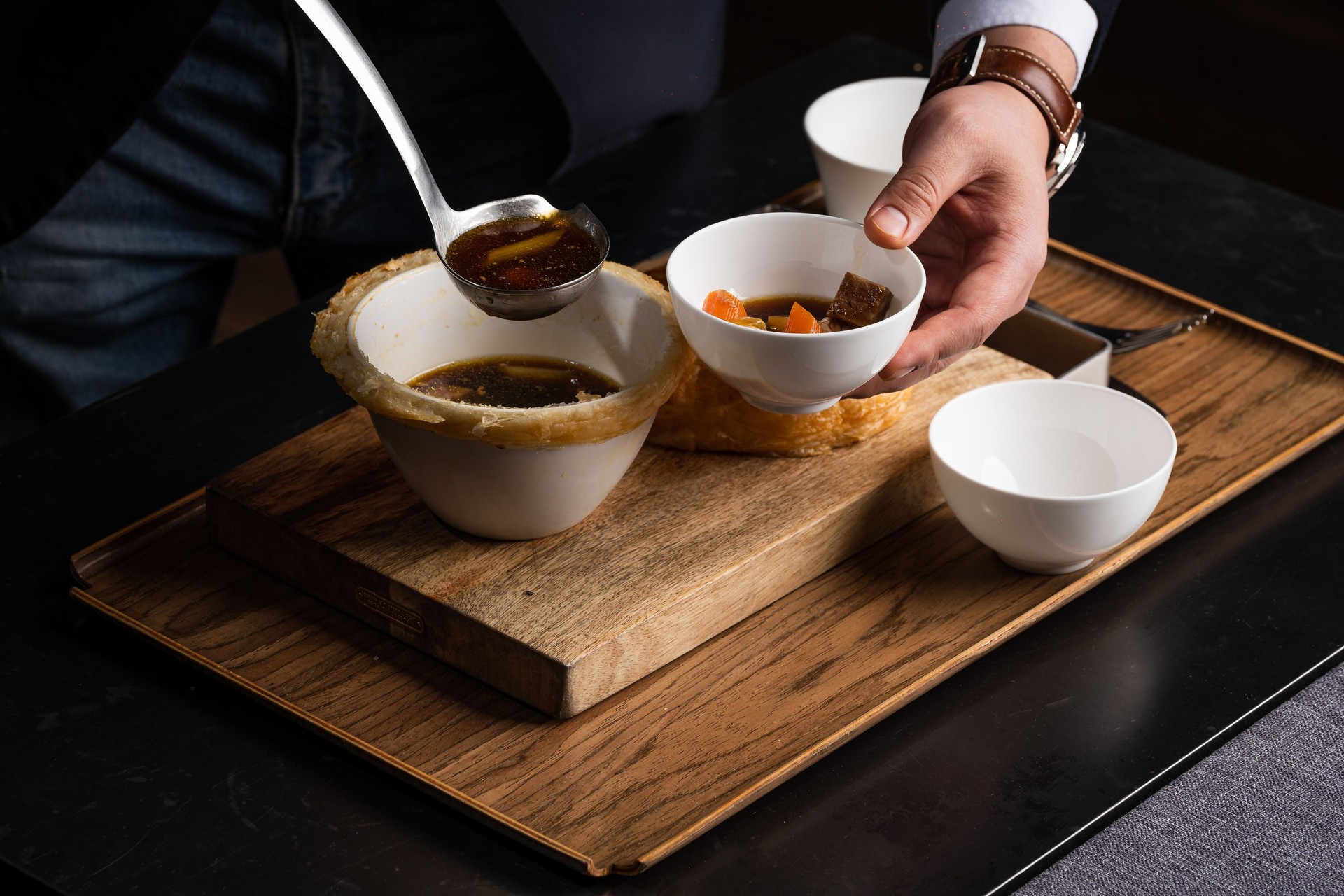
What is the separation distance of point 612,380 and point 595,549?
16 centimetres

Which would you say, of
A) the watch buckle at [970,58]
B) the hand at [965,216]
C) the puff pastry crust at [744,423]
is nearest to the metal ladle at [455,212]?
the puff pastry crust at [744,423]

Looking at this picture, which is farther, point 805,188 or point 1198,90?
point 1198,90

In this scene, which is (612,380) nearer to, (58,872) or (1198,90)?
(58,872)

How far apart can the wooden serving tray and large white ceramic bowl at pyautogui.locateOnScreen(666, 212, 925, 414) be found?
18 centimetres

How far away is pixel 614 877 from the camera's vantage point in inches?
37.2

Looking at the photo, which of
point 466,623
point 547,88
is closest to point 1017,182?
point 466,623

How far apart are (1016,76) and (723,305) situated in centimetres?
44

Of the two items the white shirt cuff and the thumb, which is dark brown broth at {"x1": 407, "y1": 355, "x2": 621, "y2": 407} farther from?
the white shirt cuff

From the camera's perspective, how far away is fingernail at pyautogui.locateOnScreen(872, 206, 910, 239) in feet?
3.73

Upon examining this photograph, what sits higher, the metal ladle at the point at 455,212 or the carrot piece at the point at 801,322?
the metal ladle at the point at 455,212

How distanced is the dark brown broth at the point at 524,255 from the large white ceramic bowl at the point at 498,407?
6 cm

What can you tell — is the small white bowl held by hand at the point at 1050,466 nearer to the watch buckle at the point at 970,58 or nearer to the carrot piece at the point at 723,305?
the carrot piece at the point at 723,305

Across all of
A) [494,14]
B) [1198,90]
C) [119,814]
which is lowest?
[1198,90]

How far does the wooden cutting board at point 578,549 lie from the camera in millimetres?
1070
